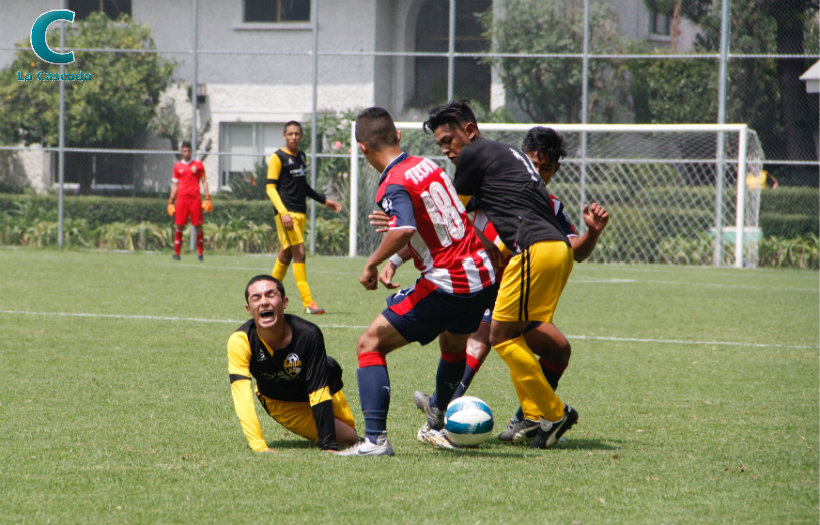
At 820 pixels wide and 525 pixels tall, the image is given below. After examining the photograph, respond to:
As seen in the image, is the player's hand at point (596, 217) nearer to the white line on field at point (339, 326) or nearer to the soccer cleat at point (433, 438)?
the soccer cleat at point (433, 438)

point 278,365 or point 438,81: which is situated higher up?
point 438,81

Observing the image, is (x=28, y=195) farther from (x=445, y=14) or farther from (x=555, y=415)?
(x=555, y=415)

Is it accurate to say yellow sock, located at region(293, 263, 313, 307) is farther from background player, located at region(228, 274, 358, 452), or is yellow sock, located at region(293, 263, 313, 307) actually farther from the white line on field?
background player, located at region(228, 274, 358, 452)

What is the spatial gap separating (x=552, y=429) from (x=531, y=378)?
1.04 ft

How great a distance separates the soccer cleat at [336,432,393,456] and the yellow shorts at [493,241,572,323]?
0.89 m

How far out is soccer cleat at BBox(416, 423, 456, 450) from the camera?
527cm

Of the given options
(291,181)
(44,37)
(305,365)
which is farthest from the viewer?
(44,37)

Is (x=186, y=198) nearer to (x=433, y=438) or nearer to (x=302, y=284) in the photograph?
(x=302, y=284)

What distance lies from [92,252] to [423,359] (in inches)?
598

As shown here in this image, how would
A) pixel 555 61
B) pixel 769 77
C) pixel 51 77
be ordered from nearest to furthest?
pixel 769 77
pixel 555 61
pixel 51 77

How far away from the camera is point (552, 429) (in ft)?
17.4

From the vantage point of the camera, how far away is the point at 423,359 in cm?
842

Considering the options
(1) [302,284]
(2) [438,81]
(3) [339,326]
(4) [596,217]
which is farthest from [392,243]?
(2) [438,81]

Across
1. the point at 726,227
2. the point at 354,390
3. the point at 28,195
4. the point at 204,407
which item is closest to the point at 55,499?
the point at 204,407
